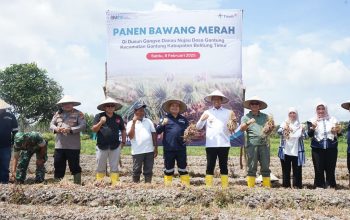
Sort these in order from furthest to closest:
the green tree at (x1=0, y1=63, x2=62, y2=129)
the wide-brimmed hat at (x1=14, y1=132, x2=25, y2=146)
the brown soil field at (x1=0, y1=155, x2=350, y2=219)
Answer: the green tree at (x1=0, y1=63, x2=62, y2=129), the wide-brimmed hat at (x1=14, y1=132, x2=25, y2=146), the brown soil field at (x1=0, y1=155, x2=350, y2=219)

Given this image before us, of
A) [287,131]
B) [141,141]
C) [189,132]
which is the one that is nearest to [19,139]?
[141,141]

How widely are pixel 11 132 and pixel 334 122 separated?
5553mm

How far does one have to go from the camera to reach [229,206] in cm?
525

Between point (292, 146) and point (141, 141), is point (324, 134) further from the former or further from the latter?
point (141, 141)

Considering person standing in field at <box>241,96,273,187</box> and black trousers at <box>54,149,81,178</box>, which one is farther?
black trousers at <box>54,149,81,178</box>

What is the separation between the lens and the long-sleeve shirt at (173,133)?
6.75 metres

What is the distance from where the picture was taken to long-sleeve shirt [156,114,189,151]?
6.75 m

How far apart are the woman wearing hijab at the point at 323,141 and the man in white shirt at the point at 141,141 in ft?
8.69

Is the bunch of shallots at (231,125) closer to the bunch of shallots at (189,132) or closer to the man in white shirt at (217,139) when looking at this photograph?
the man in white shirt at (217,139)

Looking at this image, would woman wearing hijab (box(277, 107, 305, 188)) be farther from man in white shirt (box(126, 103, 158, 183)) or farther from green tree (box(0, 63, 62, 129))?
green tree (box(0, 63, 62, 129))

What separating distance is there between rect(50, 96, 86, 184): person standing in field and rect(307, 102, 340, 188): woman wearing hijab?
3.86m

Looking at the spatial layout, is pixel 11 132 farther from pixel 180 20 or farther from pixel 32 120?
pixel 32 120

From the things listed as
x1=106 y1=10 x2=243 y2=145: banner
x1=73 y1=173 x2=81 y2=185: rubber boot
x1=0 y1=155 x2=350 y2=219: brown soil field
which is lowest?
x1=0 y1=155 x2=350 y2=219: brown soil field

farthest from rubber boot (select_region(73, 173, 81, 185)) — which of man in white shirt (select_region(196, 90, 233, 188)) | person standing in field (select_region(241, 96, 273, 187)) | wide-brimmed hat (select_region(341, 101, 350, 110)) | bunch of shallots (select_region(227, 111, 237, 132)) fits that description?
wide-brimmed hat (select_region(341, 101, 350, 110))
